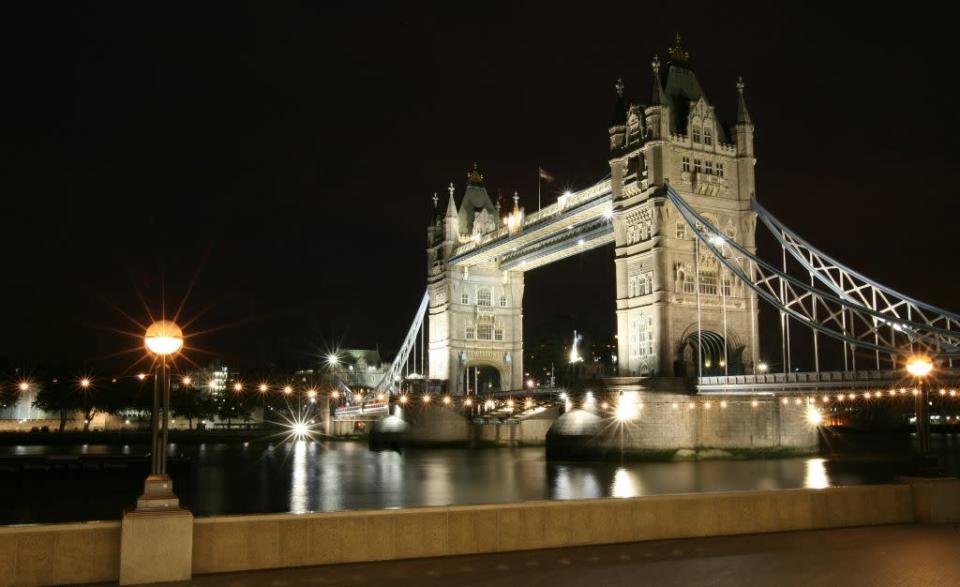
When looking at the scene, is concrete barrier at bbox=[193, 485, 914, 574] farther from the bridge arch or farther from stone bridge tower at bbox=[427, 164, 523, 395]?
stone bridge tower at bbox=[427, 164, 523, 395]

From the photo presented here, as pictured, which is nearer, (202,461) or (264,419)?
(202,461)

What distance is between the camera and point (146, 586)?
848cm

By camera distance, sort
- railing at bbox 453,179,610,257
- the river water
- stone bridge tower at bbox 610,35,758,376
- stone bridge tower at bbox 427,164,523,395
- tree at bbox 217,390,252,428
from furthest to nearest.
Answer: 1. tree at bbox 217,390,252,428
2. stone bridge tower at bbox 427,164,523,395
3. railing at bbox 453,179,610,257
4. stone bridge tower at bbox 610,35,758,376
5. the river water

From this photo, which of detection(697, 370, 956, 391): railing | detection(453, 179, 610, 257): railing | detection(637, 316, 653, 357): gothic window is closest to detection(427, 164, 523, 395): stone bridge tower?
detection(453, 179, 610, 257): railing

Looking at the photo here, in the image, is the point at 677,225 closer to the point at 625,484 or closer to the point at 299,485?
the point at 625,484

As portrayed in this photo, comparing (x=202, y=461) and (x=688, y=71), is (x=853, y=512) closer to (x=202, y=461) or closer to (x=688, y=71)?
(x=688, y=71)

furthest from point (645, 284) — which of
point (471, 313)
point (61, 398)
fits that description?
point (61, 398)

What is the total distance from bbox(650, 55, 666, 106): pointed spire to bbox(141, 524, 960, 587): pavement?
115 ft

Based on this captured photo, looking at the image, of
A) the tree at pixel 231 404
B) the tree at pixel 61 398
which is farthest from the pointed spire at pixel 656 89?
the tree at pixel 231 404

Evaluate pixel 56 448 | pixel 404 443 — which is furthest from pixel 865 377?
pixel 56 448

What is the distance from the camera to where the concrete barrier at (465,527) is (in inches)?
338

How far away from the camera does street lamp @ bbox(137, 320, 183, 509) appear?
8750mm

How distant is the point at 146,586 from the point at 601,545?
4866mm

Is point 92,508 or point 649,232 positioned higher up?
point 649,232
